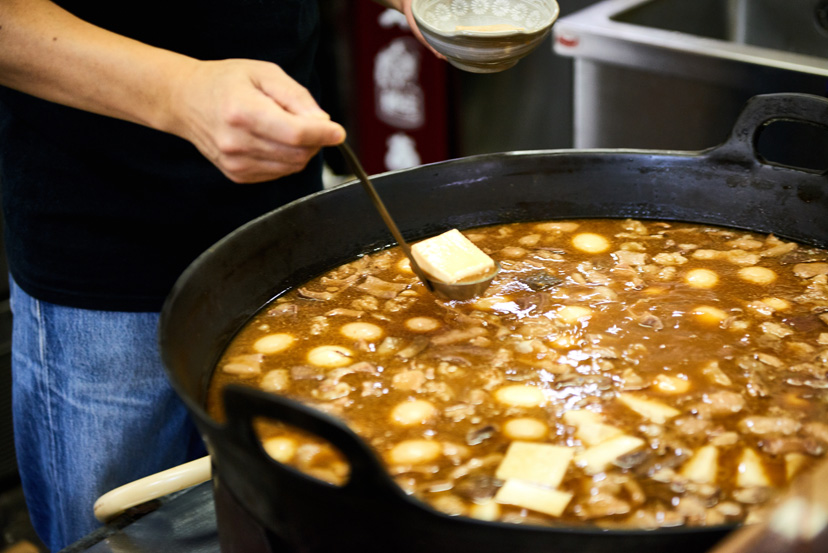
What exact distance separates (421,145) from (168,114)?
2968 millimetres

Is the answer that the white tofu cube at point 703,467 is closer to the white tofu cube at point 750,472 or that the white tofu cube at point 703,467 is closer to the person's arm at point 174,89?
the white tofu cube at point 750,472

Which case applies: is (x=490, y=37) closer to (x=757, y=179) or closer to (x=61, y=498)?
(x=757, y=179)

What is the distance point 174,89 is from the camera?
1331 millimetres

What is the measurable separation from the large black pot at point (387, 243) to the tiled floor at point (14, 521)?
209cm

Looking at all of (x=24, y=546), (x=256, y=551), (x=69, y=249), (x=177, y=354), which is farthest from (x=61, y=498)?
(x=256, y=551)

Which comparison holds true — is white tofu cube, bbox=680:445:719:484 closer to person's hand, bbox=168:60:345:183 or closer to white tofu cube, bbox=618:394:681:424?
white tofu cube, bbox=618:394:681:424

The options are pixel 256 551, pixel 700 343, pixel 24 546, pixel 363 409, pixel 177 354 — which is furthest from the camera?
pixel 24 546

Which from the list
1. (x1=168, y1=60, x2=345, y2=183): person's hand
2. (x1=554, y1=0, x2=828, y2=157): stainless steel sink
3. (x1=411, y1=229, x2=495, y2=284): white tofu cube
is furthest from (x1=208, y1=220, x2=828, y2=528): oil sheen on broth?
(x1=554, y1=0, x2=828, y2=157): stainless steel sink

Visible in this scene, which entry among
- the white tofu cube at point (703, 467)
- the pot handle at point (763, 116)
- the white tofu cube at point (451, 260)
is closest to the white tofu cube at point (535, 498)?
the white tofu cube at point (703, 467)

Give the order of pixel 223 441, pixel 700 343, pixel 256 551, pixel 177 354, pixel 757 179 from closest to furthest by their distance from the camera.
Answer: pixel 223 441 < pixel 256 551 < pixel 177 354 < pixel 700 343 < pixel 757 179

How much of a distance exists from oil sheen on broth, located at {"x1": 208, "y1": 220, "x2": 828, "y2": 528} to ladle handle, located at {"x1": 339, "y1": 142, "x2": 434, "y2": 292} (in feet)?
0.38

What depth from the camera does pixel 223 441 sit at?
1.03 metres

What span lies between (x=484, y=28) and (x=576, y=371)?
718 mm

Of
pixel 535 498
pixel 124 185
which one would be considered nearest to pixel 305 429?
pixel 535 498
